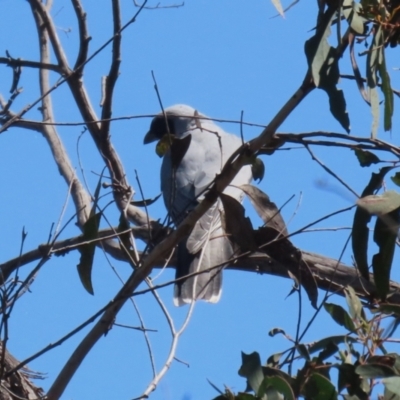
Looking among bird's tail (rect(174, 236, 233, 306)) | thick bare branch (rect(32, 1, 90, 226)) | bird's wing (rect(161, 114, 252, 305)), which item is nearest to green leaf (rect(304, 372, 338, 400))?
bird's wing (rect(161, 114, 252, 305))

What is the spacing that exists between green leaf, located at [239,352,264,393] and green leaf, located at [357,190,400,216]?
435mm

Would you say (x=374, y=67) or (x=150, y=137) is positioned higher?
(x=150, y=137)

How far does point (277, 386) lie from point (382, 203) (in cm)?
50

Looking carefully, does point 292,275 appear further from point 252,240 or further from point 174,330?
point 174,330

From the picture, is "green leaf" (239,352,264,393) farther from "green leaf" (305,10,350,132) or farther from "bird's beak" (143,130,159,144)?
"bird's beak" (143,130,159,144)

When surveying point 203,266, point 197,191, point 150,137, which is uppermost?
point 150,137

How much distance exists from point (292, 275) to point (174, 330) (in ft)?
1.19

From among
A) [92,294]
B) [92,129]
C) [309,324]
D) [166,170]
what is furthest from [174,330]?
[166,170]

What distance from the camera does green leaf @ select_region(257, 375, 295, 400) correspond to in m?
2.00

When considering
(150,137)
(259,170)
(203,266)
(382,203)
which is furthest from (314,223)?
(150,137)

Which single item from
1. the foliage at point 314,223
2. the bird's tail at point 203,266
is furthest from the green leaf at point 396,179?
the bird's tail at point 203,266

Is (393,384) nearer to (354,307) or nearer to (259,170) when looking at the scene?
(354,307)

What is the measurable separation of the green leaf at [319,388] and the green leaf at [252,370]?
116 mm

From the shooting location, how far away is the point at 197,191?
203 inches
